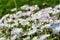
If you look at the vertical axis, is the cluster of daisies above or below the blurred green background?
below

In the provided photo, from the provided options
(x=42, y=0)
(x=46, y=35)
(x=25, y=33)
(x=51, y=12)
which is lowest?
(x=46, y=35)

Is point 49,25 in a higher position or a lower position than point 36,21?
lower

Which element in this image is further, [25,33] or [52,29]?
[25,33]

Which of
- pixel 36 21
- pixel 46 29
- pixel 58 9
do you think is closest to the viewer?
pixel 46 29

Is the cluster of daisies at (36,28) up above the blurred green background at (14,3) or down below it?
below

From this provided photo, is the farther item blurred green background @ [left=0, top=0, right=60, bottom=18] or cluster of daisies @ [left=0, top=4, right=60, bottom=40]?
blurred green background @ [left=0, top=0, right=60, bottom=18]

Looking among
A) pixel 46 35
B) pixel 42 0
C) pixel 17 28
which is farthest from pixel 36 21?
pixel 42 0

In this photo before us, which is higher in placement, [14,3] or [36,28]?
[14,3]

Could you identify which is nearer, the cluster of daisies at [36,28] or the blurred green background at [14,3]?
the cluster of daisies at [36,28]

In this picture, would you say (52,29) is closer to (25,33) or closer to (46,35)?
(46,35)

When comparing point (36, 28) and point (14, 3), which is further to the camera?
point (14, 3)

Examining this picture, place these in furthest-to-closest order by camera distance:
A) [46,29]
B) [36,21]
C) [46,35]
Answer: [36,21], [46,29], [46,35]
